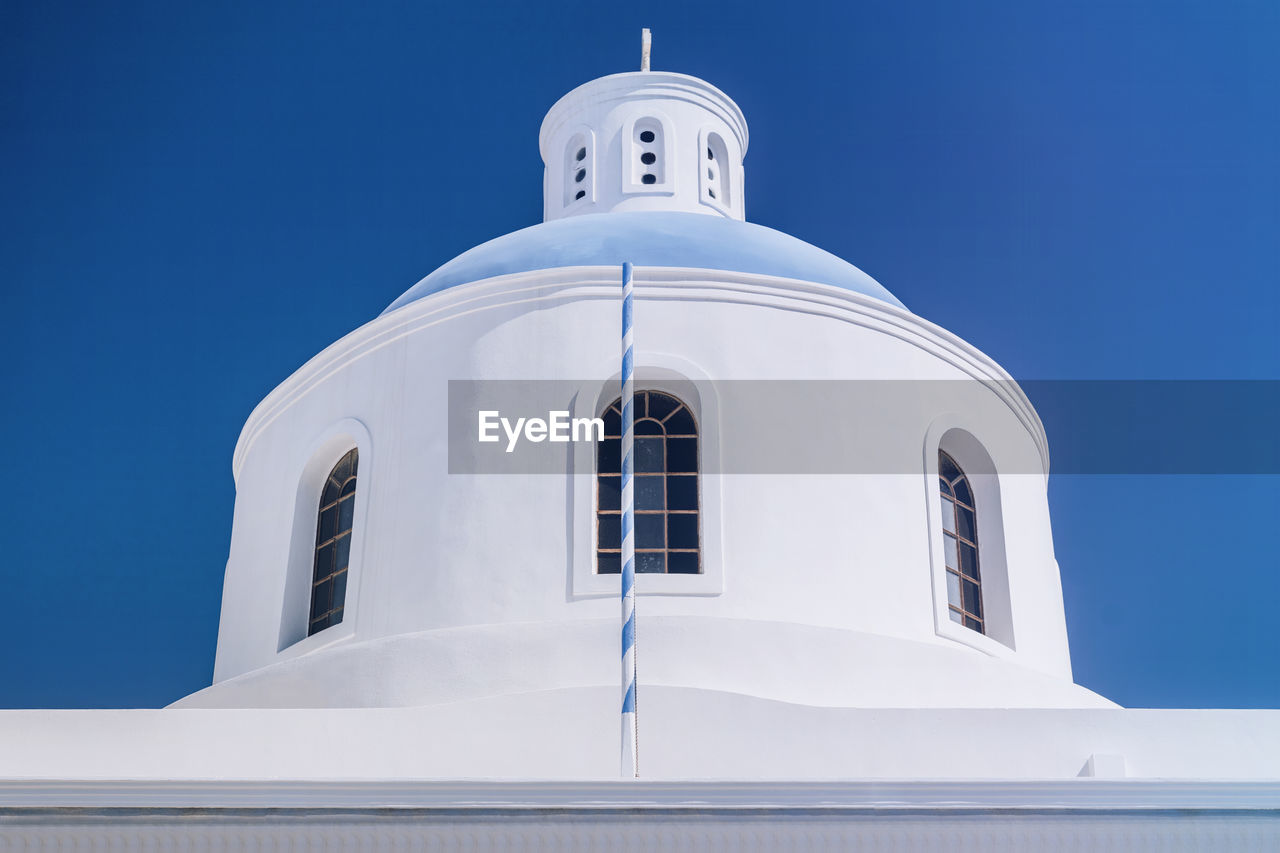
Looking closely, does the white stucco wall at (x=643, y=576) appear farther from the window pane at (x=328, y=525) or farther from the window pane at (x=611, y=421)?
the window pane at (x=611, y=421)

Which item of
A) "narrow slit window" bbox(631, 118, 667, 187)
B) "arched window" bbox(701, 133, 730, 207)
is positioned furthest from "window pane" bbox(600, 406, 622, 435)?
"arched window" bbox(701, 133, 730, 207)

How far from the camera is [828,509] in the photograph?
37.7ft

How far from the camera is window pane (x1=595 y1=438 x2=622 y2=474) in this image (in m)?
11.6

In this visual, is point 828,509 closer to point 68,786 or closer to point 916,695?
point 916,695

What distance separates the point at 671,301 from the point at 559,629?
9.31 feet

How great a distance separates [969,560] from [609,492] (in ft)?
10.2

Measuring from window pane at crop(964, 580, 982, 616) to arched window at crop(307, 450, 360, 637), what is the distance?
189 inches

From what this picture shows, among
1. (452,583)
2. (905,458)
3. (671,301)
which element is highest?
(671,301)

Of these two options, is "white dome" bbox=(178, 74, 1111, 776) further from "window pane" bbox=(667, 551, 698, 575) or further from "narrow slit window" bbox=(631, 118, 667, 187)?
"narrow slit window" bbox=(631, 118, 667, 187)

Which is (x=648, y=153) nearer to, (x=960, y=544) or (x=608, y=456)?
(x=608, y=456)

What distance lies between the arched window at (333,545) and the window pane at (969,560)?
4.78 metres

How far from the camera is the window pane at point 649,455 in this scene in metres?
11.7

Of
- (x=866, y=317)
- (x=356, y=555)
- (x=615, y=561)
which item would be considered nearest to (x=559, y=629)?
(x=615, y=561)

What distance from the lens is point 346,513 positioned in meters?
12.6
